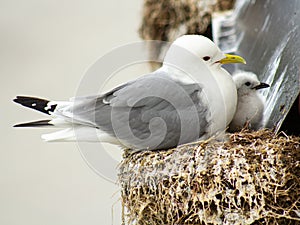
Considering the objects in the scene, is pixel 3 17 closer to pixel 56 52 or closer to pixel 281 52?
pixel 56 52

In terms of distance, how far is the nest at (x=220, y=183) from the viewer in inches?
36.4

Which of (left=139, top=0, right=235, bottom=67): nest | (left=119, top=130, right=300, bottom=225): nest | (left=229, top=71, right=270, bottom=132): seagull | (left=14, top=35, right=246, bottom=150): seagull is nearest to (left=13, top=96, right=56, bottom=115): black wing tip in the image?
(left=14, top=35, right=246, bottom=150): seagull

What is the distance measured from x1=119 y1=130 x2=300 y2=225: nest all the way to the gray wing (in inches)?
1.2

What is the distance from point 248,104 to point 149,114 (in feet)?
0.72

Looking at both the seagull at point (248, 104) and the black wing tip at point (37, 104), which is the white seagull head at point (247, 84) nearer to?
the seagull at point (248, 104)

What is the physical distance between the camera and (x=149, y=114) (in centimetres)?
104

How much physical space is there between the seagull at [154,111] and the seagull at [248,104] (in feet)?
0.27

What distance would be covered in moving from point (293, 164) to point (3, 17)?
2108mm

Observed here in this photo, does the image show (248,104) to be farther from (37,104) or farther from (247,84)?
(37,104)

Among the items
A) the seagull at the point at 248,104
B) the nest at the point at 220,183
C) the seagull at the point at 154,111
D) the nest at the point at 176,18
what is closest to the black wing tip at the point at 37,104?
the seagull at the point at 154,111

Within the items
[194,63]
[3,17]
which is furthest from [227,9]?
[3,17]

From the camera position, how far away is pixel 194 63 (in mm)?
1077

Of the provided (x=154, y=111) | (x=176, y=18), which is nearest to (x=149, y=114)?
(x=154, y=111)

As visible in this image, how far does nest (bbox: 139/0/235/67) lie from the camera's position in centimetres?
179
